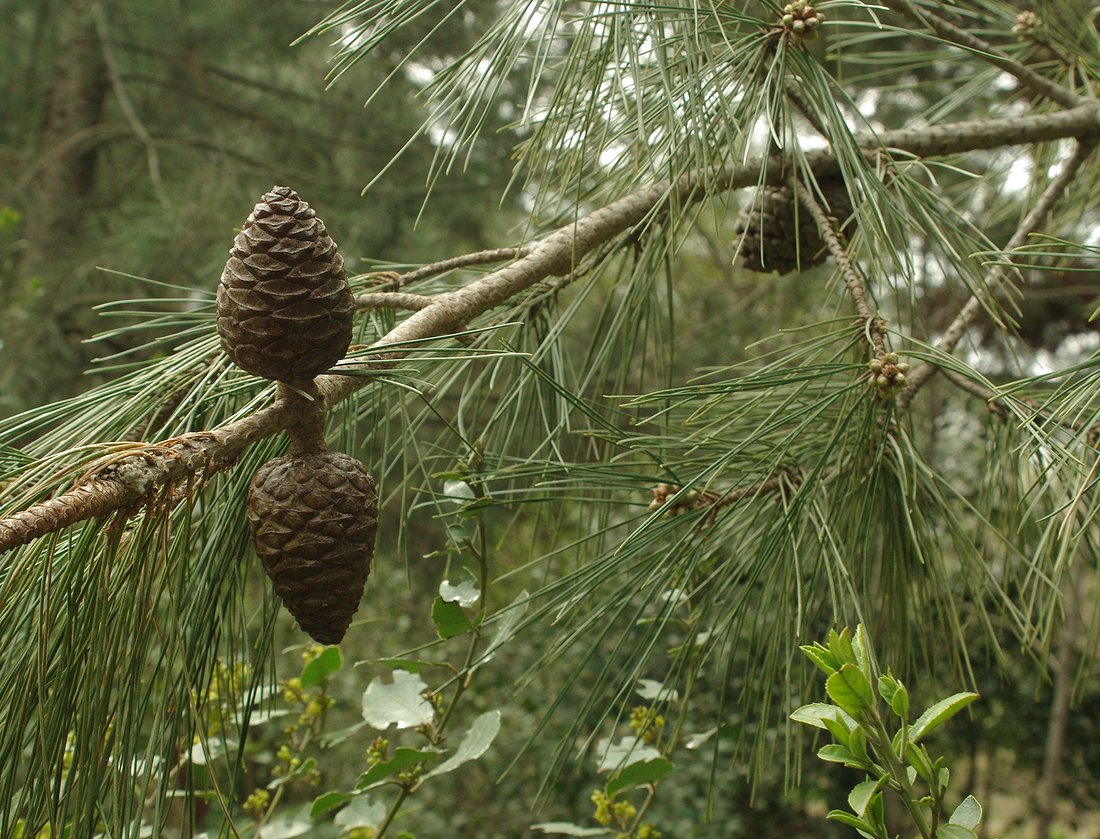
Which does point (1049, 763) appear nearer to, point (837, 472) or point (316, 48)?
point (837, 472)

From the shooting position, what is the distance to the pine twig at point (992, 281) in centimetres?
79

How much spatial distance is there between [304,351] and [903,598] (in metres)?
0.53

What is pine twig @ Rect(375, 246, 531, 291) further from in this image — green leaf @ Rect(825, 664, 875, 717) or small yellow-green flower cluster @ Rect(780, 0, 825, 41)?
green leaf @ Rect(825, 664, 875, 717)

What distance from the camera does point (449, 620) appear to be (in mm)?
727

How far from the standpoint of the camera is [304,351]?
52 centimetres

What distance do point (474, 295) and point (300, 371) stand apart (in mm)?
195

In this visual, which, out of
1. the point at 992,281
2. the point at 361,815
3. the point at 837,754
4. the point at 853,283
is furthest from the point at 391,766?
the point at 992,281

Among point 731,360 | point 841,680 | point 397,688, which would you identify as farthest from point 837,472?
point 731,360

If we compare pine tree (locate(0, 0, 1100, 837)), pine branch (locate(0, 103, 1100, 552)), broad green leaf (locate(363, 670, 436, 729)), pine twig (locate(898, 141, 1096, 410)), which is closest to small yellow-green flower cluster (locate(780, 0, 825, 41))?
pine tree (locate(0, 0, 1100, 837))

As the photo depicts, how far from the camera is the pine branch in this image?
1.47 feet

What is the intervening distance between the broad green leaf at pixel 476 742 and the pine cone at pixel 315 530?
228 mm

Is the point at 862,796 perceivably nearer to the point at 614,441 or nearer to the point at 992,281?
the point at 614,441

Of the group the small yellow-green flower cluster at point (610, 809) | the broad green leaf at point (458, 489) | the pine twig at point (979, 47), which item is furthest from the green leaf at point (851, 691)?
the pine twig at point (979, 47)

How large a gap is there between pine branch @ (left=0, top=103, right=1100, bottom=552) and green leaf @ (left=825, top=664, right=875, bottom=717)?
1.01ft
